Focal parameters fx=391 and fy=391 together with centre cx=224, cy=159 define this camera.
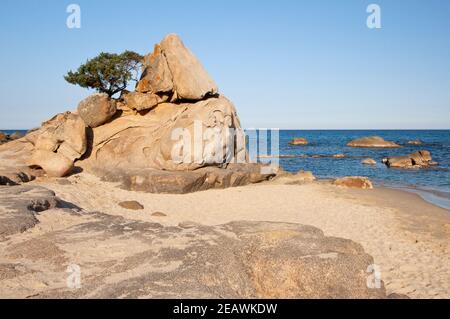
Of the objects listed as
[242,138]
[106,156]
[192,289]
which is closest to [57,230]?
[192,289]

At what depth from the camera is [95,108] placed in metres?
21.0

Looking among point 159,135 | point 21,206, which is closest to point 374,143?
point 159,135

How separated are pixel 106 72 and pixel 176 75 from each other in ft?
14.0

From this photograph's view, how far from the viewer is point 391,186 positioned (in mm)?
24438

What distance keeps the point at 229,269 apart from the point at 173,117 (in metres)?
15.9

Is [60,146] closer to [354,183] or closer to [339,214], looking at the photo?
[339,214]

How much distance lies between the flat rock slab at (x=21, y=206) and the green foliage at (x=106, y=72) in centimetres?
1196

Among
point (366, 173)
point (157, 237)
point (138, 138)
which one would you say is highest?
point (138, 138)

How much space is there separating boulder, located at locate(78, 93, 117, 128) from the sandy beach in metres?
3.83

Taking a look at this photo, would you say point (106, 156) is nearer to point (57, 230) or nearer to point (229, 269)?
point (57, 230)

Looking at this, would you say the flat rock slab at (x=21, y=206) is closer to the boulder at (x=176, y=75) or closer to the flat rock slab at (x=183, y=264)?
the flat rock slab at (x=183, y=264)

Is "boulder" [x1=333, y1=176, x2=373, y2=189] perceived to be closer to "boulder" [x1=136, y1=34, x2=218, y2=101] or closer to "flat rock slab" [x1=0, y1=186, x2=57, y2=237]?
"boulder" [x1=136, y1=34, x2=218, y2=101]
